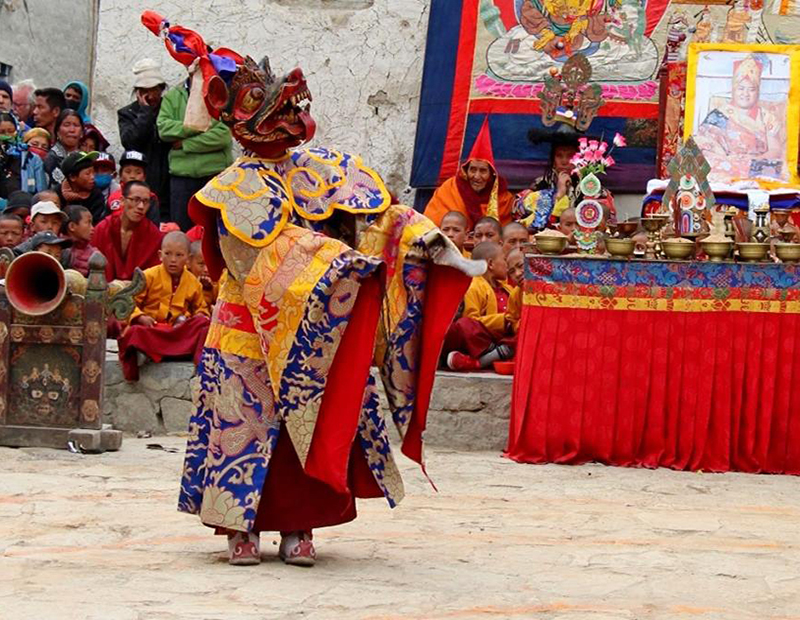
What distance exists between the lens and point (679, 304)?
759 cm

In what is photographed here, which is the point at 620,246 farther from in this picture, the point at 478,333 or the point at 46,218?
the point at 46,218

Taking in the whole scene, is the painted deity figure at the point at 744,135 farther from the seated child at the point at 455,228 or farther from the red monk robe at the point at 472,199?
the seated child at the point at 455,228

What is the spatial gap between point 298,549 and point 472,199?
5598 mm

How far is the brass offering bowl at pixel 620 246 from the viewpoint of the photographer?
7.63 metres

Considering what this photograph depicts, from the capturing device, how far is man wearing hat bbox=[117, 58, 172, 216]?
437 inches

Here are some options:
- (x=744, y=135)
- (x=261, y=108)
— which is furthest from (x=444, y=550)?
(x=744, y=135)

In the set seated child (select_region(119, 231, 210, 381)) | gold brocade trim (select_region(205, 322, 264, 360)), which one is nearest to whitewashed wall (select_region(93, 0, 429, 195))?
seated child (select_region(119, 231, 210, 381))

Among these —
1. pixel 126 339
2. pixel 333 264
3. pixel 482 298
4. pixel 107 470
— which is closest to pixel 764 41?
pixel 482 298

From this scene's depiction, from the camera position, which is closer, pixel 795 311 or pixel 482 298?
pixel 795 311

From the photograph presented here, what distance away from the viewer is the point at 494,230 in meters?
9.28

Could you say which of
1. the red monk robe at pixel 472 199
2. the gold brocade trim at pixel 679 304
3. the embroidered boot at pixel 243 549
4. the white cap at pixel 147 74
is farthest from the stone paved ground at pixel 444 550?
the white cap at pixel 147 74

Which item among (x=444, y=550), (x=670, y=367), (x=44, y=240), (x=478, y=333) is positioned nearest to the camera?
(x=444, y=550)

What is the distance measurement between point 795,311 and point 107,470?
3293 millimetres

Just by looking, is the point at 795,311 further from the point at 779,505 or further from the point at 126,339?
the point at 126,339
